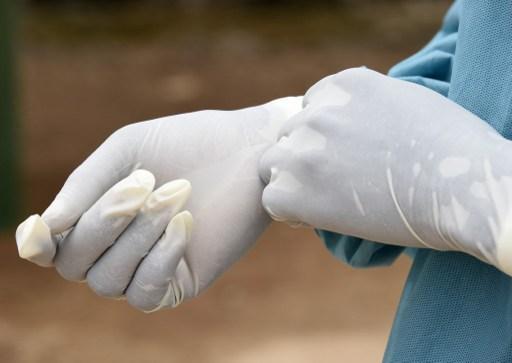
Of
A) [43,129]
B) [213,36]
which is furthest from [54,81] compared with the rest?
[213,36]

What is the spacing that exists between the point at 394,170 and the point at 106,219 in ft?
0.75

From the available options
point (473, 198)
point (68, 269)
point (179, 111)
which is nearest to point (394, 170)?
point (473, 198)

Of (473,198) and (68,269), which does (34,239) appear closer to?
(68,269)

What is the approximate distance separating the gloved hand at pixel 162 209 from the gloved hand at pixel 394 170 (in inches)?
2.4

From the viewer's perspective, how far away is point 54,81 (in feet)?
12.9

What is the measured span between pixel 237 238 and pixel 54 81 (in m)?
3.27

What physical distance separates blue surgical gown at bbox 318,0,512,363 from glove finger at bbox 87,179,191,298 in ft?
0.65

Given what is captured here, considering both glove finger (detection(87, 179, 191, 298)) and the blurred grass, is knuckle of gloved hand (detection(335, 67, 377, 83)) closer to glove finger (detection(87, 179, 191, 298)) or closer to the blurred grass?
glove finger (detection(87, 179, 191, 298))

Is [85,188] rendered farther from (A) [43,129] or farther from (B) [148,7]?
(B) [148,7]

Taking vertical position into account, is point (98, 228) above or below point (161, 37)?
above

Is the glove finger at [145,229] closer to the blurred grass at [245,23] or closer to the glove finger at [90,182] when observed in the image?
the glove finger at [90,182]

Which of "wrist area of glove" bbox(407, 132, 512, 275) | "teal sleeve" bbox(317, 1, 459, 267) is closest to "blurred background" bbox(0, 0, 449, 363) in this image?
"teal sleeve" bbox(317, 1, 459, 267)

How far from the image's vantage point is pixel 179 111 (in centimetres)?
366

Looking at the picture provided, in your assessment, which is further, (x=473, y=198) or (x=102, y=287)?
(x=102, y=287)
